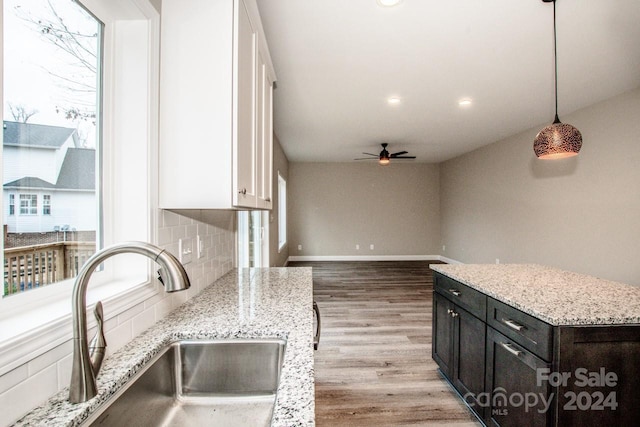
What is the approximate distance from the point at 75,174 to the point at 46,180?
4.3 inches

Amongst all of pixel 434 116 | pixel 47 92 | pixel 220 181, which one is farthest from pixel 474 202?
pixel 47 92

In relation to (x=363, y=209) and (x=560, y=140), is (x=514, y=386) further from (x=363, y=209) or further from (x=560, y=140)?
(x=363, y=209)

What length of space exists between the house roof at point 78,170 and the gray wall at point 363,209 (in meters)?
6.63

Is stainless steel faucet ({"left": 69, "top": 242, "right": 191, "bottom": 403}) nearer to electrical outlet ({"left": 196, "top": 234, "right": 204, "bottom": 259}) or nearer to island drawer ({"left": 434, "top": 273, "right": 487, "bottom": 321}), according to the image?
electrical outlet ({"left": 196, "top": 234, "right": 204, "bottom": 259})

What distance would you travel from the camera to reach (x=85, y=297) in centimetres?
69

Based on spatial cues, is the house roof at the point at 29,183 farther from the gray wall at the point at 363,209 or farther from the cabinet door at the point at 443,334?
the gray wall at the point at 363,209

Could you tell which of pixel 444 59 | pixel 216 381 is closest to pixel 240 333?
pixel 216 381

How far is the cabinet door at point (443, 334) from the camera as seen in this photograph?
2.15m

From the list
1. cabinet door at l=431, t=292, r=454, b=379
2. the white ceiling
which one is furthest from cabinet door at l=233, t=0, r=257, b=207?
cabinet door at l=431, t=292, r=454, b=379

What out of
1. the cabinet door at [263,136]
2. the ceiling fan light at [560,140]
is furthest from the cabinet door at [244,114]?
the ceiling fan light at [560,140]

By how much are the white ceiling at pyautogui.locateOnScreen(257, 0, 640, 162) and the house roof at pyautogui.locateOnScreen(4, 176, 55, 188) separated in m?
1.66

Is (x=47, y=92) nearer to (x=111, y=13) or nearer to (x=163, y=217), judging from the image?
(x=111, y=13)

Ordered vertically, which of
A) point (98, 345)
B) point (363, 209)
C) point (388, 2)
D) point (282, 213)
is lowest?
point (98, 345)

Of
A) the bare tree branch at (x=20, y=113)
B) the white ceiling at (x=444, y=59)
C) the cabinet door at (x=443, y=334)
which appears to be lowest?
the cabinet door at (x=443, y=334)
